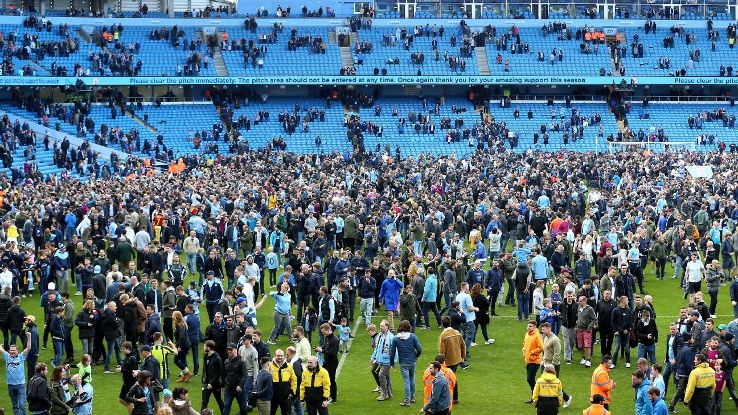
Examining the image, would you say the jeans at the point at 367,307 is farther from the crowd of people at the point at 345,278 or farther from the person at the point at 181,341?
the person at the point at 181,341

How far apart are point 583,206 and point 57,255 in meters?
15.6

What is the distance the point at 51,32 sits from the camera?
6178 centimetres

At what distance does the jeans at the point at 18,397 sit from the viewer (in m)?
16.3

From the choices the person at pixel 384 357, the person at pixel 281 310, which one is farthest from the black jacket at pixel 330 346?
the person at pixel 281 310

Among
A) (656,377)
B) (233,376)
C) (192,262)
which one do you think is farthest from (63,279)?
(656,377)

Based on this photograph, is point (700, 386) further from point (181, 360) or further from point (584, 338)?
point (181, 360)

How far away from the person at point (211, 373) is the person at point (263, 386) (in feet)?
2.57

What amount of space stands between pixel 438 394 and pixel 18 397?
5918 mm

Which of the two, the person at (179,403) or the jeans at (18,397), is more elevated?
the person at (179,403)

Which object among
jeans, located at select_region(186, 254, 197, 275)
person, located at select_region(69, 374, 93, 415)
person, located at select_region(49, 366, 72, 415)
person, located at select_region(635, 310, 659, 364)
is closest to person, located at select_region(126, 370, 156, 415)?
person, located at select_region(69, 374, 93, 415)

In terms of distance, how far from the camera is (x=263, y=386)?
1535 centimetres

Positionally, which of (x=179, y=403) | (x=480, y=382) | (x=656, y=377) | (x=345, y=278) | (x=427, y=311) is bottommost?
(x=480, y=382)

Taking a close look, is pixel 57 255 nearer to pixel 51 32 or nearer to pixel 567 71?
pixel 51 32

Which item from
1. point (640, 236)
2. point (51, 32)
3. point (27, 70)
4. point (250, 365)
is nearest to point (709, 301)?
point (640, 236)
